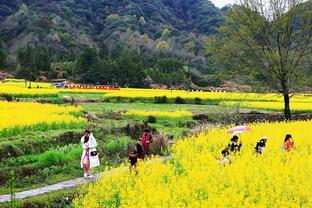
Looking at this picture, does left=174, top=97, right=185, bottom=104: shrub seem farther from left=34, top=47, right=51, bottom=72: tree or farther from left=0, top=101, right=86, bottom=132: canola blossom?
left=34, top=47, right=51, bottom=72: tree

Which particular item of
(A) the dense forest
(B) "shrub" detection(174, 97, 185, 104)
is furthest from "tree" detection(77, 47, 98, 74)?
(B) "shrub" detection(174, 97, 185, 104)

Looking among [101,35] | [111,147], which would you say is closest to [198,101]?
[111,147]

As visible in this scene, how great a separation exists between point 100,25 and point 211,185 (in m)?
176

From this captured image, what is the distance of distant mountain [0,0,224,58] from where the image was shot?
140 meters

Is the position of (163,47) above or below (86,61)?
above

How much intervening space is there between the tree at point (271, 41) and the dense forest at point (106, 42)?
133ft

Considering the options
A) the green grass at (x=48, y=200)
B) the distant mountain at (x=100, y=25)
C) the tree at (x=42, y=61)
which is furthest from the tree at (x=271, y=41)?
the distant mountain at (x=100, y=25)

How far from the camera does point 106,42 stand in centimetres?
15462

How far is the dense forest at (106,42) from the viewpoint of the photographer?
8326cm

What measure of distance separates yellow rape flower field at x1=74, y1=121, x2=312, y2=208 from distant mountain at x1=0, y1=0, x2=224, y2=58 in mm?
113309

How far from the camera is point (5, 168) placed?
675 inches

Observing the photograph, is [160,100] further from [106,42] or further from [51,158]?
[106,42]

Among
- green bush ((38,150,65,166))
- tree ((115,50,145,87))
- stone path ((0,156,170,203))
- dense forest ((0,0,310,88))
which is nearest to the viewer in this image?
stone path ((0,156,170,203))

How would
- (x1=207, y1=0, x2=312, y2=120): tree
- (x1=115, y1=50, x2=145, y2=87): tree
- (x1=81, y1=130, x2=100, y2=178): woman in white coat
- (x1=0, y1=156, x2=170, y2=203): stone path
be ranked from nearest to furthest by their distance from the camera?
1. (x1=0, y1=156, x2=170, y2=203): stone path
2. (x1=81, y1=130, x2=100, y2=178): woman in white coat
3. (x1=207, y1=0, x2=312, y2=120): tree
4. (x1=115, y1=50, x2=145, y2=87): tree
